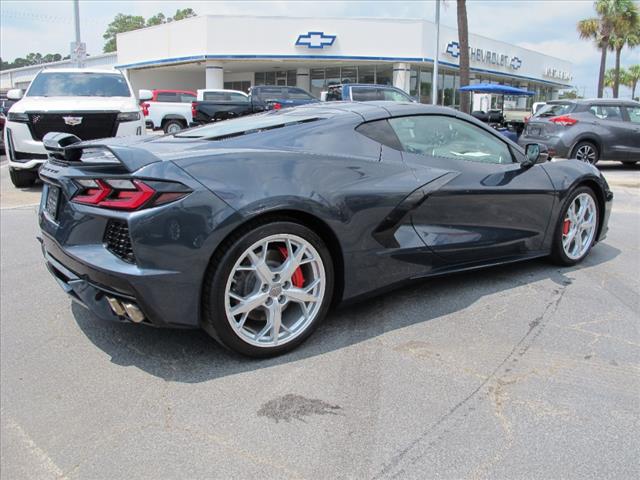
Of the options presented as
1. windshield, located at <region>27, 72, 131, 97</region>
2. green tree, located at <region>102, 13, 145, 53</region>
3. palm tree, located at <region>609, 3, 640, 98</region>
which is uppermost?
green tree, located at <region>102, 13, 145, 53</region>

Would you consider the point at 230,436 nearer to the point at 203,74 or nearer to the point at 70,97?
the point at 70,97

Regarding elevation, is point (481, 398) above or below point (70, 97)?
below

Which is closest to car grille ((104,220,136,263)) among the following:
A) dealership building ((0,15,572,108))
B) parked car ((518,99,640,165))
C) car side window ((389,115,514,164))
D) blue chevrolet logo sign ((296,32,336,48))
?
car side window ((389,115,514,164))

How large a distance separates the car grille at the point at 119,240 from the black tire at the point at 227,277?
1.29 ft

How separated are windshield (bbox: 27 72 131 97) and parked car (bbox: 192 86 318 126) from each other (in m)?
7.61

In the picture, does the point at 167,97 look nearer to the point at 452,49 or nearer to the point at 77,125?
the point at 77,125

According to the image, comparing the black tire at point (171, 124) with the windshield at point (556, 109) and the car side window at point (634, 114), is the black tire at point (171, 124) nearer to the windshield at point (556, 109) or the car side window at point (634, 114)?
the windshield at point (556, 109)

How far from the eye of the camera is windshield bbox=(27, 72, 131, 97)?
9.44 m

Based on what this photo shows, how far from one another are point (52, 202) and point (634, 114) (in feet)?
41.4

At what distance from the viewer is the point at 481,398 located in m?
2.69

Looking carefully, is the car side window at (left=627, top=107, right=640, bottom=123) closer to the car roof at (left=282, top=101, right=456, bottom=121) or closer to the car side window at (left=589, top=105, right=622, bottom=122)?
the car side window at (left=589, top=105, right=622, bottom=122)

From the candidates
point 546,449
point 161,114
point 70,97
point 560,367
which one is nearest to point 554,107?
point 70,97

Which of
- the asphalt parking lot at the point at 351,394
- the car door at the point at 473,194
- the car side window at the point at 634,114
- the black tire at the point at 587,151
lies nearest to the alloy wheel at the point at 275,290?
the asphalt parking lot at the point at 351,394

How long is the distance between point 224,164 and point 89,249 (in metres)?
0.81
